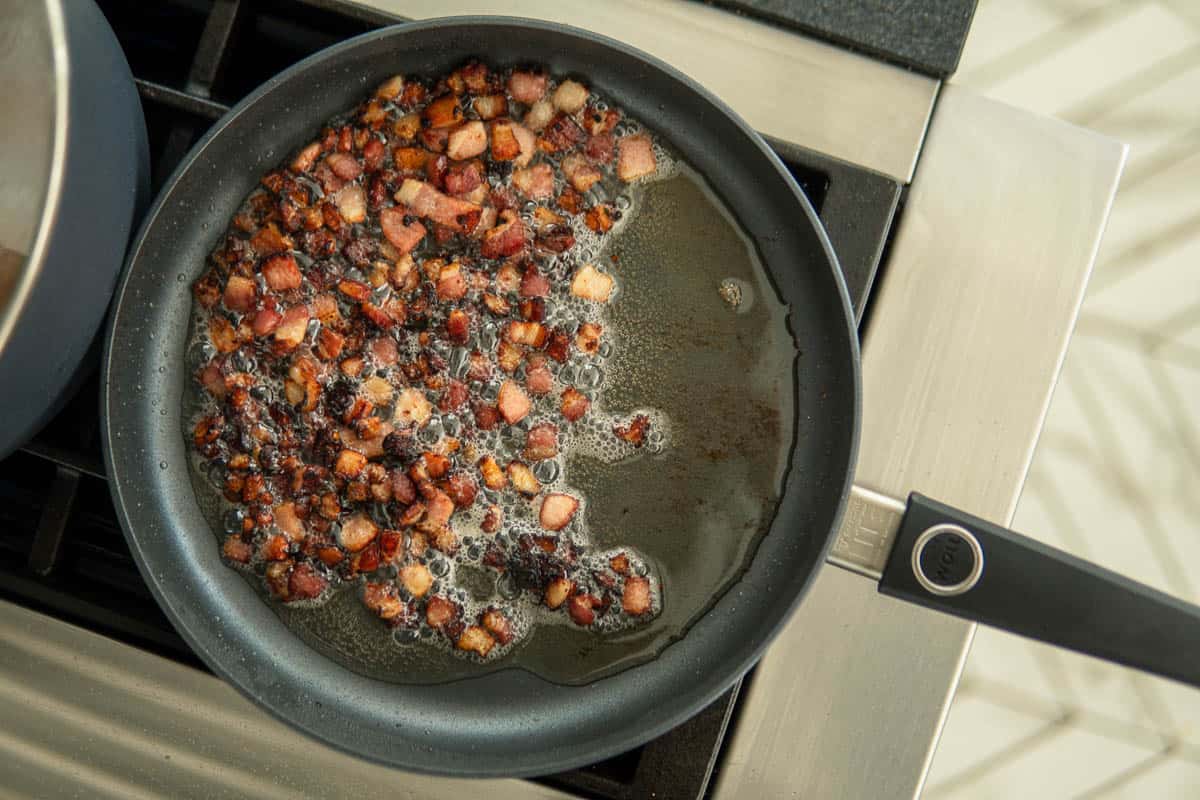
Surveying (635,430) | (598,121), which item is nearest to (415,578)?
(635,430)

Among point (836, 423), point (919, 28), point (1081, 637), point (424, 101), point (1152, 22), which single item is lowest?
point (1081, 637)

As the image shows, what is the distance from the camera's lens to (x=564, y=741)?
0.87 meters

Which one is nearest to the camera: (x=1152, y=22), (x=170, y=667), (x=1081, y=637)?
(x=1081, y=637)

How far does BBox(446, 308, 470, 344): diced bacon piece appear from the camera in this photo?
33.7 inches

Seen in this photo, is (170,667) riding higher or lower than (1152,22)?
lower

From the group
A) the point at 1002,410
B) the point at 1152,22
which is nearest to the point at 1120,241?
the point at 1152,22

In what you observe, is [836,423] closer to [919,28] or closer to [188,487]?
[919,28]

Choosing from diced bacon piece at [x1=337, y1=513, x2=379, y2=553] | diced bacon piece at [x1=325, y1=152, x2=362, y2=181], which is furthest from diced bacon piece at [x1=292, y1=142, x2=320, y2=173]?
diced bacon piece at [x1=337, y1=513, x2=379, y2=553]

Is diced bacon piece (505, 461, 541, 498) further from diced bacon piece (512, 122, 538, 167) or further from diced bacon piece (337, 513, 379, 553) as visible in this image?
diced bacon piece (512, 122, 538, 167)

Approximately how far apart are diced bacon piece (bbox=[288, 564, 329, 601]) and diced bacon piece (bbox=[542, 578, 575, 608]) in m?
0.21

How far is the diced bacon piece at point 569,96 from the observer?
2.88ft

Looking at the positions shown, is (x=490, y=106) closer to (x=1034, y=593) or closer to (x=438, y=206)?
(x=438, y=206)

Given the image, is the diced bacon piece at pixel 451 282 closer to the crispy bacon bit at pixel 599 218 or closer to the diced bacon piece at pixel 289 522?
the crispy bacon bit at pixel 599 218

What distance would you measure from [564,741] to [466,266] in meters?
0.45
